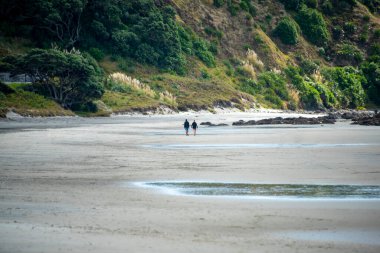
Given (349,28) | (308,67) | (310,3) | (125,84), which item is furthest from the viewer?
(310,3)

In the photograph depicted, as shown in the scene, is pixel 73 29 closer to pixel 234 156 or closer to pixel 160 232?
pixel 234 156

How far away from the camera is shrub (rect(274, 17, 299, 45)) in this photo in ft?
319

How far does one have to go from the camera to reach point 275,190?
13.9 m

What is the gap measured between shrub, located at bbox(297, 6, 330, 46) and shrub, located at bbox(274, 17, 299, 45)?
6.47m

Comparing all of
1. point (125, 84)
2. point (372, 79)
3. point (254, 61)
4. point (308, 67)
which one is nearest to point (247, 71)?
point (254, 61)

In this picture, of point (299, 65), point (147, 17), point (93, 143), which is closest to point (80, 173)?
point (93, 143)

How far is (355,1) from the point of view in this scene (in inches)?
4496

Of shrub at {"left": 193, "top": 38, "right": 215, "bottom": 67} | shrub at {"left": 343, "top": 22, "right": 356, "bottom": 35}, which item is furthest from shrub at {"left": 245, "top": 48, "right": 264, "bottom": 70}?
shrub at {"left": 343, "top": 22, "right": 356, "bottom": 35}

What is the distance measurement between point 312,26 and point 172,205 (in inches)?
3770

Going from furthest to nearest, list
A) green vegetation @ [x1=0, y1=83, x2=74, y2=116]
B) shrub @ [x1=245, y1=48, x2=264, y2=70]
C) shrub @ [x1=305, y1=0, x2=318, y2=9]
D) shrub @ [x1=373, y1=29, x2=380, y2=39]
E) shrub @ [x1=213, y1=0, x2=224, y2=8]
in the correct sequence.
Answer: shrub @ [x1=305, y1=0, x2=318, y2=9] < shrub @ [x1=373, y1=29, x2=380, y2=39] < shrub @ [x1=213, y1=0, x2=224, y2=8] < shrub @ [x1=245, y1=48, x2=264, y2=70] < green vegetation @ [x1=0, y1=83, x2=74, y2=116]

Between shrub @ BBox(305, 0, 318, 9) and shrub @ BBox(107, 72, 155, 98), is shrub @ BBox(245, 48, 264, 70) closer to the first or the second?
shrub @ BBox(107, 72, 155, 98)

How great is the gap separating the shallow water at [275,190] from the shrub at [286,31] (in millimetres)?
84655

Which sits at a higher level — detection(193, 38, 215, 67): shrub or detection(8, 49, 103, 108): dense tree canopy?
detection(193, 38, 215, 67): shrub

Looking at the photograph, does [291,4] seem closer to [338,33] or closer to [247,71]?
[338,33]
